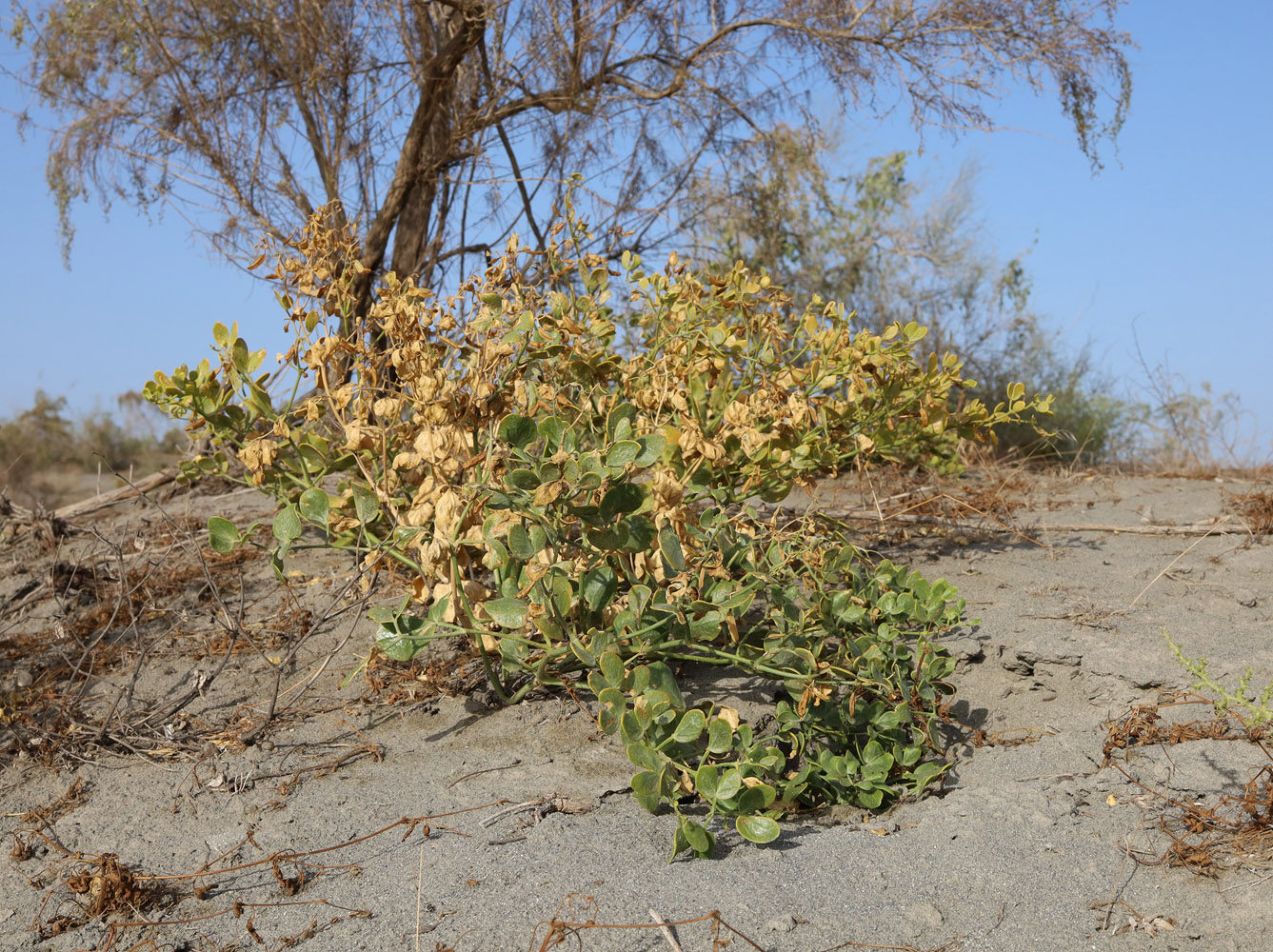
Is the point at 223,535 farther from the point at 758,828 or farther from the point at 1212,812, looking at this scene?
the point at 1212,812

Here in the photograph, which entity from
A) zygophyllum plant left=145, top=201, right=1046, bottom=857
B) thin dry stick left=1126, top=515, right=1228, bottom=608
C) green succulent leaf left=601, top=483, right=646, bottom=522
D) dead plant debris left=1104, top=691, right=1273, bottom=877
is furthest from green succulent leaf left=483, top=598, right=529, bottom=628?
thin dry stick left=1126, top=515, right=1228, bottom=608

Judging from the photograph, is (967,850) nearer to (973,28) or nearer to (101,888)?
(101,888)

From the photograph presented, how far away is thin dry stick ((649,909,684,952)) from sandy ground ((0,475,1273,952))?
0.8 inches

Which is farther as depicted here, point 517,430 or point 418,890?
point 517,430

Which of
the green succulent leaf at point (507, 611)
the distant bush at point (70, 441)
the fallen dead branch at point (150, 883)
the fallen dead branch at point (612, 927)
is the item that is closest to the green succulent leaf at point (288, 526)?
the green succulent leaf at point (507, 611)

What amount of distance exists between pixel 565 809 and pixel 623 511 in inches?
24.6

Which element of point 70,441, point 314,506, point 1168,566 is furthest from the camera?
point 70,441

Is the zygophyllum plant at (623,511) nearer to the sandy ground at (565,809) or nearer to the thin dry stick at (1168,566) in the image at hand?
the sandy ground at (565,809)

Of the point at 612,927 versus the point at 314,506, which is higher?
the point at 314,506

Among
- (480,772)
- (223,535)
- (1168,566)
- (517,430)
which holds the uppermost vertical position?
(517,430)

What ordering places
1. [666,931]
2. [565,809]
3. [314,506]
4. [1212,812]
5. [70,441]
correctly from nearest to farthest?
[666,931] < [1212,812] < [565,809] < [314,506] < [70,441]

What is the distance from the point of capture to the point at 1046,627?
256cm

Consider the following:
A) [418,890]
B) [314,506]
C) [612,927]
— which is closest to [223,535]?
[314,506]

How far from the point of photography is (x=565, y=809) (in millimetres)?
1900
